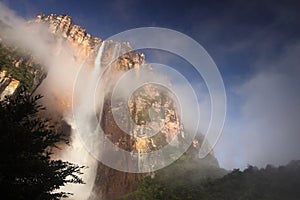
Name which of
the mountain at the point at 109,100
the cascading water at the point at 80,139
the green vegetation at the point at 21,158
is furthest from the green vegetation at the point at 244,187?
the green vegetation at the point at 21,158

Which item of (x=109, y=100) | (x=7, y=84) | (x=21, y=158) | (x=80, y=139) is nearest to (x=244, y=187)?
(x=21, y=158)

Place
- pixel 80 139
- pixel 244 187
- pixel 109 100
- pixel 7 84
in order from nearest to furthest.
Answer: pixel 244 187 → pixel 7 84 → pixel 80 139 → pixel 109 100

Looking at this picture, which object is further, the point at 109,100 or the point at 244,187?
the point at 109,100

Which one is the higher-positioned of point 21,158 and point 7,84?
point 7,84

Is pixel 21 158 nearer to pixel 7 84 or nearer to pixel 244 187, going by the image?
pixel 244 187

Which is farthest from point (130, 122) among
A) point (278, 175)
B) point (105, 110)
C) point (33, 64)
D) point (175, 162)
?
point (278, 175)

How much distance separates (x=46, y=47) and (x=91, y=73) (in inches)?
660

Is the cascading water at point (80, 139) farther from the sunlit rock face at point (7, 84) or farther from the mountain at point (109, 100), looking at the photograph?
the sunlit rock face at point (7, 84)

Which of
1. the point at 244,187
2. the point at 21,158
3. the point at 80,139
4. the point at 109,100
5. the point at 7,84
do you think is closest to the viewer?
the point at 21,158

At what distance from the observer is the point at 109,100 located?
84.1m

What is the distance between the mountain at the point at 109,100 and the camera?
64.8m

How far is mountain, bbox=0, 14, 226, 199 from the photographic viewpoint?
212 feet

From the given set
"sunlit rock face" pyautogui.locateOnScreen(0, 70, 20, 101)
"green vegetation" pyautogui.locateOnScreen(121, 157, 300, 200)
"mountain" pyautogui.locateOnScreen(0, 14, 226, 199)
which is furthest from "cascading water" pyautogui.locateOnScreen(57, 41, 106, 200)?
"sunlit rock face" pyautogui.locateOnScreen(0, 70, 20, 101)

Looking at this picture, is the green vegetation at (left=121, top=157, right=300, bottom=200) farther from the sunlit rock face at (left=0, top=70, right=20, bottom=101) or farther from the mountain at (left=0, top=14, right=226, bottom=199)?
the sunlit rock face at (left=0, top=70, right=20, bottom=101)
